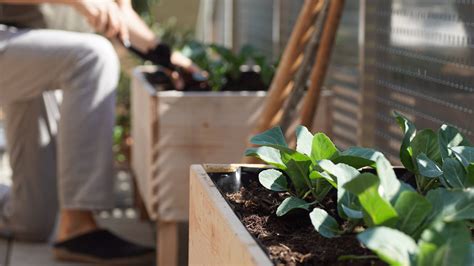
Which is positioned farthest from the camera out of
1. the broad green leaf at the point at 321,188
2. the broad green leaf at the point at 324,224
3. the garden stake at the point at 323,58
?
the garden stake at the point at 323,58

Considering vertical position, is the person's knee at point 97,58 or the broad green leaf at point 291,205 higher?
the broad green leaf at point 291,205

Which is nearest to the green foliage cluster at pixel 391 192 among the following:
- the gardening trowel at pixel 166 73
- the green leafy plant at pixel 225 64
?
the gardening trowel at pixel 166 73

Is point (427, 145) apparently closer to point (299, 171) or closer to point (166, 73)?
point (299, 171)

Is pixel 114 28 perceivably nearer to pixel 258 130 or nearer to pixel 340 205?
pixel 258 130

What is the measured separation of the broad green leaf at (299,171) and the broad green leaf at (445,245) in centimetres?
48

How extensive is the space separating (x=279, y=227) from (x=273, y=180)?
0.12 meters

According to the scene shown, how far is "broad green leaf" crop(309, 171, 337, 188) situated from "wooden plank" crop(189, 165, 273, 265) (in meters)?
0.15

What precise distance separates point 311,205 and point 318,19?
122cm

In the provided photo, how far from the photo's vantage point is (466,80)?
2.52 m

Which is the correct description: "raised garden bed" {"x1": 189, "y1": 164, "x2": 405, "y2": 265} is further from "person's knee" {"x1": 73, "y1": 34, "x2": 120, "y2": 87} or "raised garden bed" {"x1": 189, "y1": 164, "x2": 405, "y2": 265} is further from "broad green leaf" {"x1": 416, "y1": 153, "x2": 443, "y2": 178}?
"person's knee" {"x1": 73, "y1": 34, "x2": 120, "y2": 87}

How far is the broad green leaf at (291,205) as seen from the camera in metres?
1.67

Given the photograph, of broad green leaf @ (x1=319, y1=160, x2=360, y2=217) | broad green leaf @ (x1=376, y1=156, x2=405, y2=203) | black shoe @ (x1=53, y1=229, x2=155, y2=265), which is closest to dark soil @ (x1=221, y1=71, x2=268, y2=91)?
black shoe @ (x1=53, y1=229, x2=155, y2=265)

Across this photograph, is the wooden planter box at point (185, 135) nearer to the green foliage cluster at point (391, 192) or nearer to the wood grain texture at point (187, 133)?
the wood grain texture at point (187, 133)

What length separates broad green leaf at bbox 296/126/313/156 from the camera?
5.97 ft
